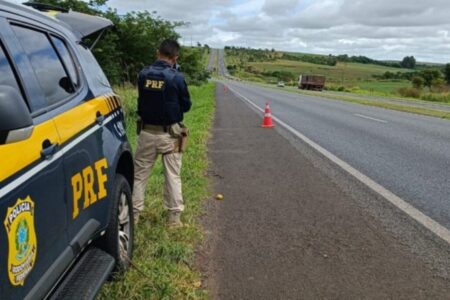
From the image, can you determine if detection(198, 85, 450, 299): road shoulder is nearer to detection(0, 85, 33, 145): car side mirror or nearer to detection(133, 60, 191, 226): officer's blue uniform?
detection(133, 60, 191, 226): officer's blue uniform

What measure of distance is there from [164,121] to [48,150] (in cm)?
253

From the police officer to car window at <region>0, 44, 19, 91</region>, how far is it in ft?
7.93

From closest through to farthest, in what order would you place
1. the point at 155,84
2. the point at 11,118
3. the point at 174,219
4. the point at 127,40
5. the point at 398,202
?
the point at 11,118, the point at 155,84, the point at 174,219, the point at 398,202, the point at 127,40

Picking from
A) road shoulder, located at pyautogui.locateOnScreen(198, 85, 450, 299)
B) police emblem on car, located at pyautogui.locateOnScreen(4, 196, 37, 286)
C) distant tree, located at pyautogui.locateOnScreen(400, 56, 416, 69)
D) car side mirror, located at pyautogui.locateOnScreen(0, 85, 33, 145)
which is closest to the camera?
car side mirror, located at pyautogui.locateOnScreen(0, 85, 33, 145)

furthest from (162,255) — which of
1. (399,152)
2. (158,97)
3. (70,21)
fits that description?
(399,152)

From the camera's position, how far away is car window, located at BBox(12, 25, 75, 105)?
2.78m

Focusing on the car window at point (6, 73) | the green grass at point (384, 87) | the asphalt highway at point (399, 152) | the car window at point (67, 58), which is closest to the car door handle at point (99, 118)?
the car window at point (67, 58)

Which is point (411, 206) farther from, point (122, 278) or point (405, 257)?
point (122, 278)

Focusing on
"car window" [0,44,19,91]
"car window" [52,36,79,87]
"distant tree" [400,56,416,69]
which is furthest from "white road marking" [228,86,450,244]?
"distant tree" [400,56,416,69]

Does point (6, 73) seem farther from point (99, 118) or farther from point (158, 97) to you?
point (158, 97)

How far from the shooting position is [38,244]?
89.3 inches

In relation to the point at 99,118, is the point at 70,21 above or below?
above

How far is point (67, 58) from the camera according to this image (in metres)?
3.56

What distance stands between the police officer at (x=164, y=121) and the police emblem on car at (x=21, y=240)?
2.79m
